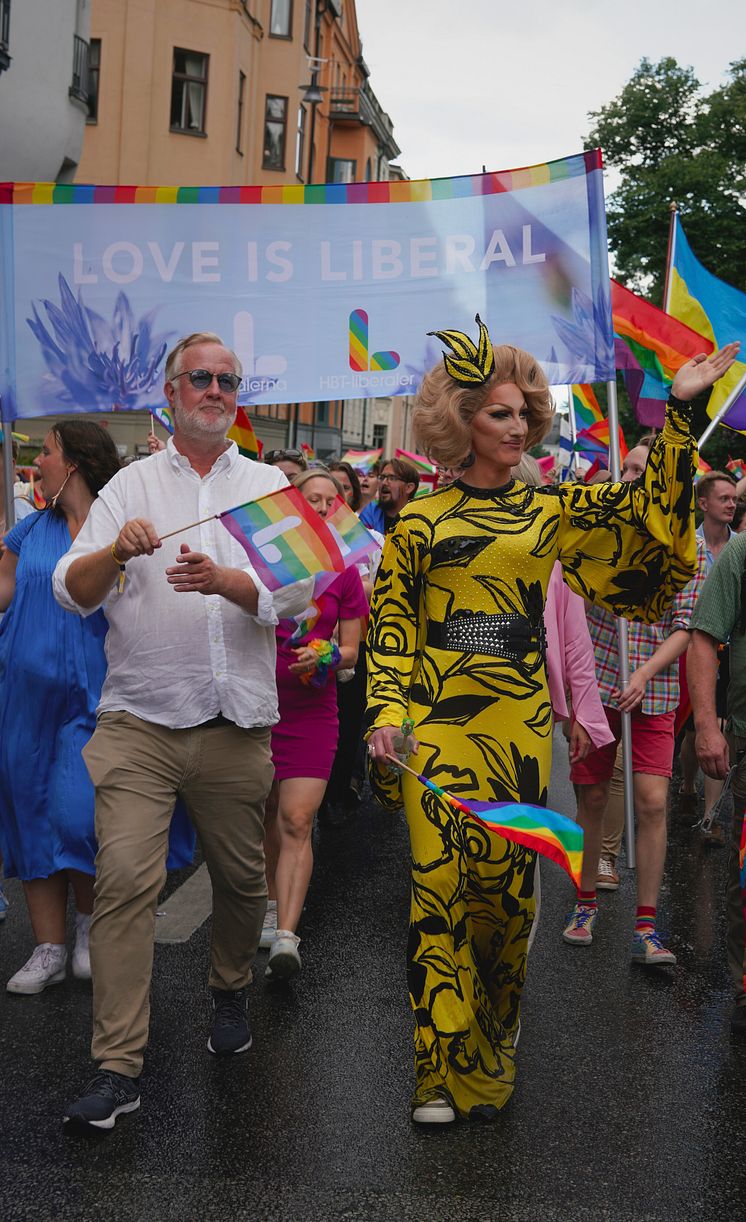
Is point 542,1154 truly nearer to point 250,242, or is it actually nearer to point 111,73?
point 250,242

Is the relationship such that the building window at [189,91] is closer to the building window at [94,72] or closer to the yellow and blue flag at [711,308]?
the building window at [94,72]

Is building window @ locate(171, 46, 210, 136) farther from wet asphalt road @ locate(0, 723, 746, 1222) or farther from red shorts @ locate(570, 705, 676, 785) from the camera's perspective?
wet asphalt road @ locate(0, 723, 746, 1222)

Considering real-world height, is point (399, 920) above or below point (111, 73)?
below

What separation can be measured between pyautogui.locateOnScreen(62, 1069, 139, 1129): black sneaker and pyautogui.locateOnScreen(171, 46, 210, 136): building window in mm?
33641

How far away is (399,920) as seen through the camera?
6.29 m

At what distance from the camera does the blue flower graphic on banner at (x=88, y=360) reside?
6668mm

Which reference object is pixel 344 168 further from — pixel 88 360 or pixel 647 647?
pixel 647 647

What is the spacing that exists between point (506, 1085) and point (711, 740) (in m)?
1.63

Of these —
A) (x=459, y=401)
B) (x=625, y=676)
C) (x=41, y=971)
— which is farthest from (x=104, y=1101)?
(x=625, y=676)

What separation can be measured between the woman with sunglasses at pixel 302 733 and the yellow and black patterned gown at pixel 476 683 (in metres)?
1.23

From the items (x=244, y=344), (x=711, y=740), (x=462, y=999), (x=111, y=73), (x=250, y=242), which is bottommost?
(x=462, y=999)

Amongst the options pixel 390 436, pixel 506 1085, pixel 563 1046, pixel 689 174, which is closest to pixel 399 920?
pixel 563 1046

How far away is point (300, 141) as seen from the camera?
4488 centimetres

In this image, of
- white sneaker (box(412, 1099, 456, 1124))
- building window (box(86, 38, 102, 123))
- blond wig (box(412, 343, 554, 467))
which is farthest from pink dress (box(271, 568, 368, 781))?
building window (box(86, 38, 102, 123))
